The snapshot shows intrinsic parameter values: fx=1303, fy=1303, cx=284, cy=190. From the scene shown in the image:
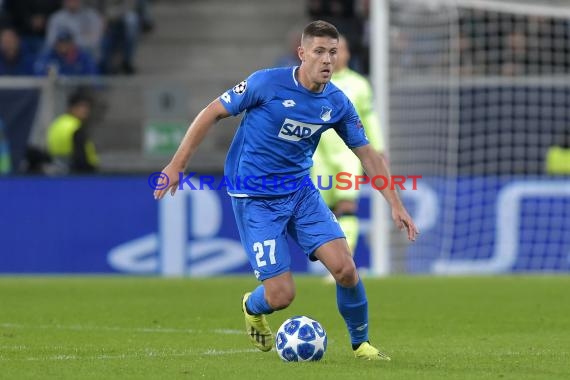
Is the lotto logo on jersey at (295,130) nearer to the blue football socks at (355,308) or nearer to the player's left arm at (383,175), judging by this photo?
the player's left arm at (383,175)

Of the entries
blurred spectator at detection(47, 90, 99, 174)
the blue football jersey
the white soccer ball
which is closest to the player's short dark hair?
the blue football jersey

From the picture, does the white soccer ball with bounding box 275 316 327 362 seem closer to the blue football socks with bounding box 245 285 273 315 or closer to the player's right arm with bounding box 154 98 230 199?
the blue football socks with bounding box 245 285 273 315

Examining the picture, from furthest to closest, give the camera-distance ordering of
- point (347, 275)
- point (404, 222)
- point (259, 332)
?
1. point (259, 332)
2. point (404, 222)
3. point (347, 275)

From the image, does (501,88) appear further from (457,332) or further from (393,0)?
(457,332)

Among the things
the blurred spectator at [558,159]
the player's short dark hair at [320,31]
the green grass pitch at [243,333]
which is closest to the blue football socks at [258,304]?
the green grass pitch at [243,333]

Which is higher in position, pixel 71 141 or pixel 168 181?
pixel 168 181

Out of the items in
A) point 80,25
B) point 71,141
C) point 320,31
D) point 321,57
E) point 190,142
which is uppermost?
point 320,31

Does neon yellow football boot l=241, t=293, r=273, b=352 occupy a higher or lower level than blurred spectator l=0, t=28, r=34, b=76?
lower

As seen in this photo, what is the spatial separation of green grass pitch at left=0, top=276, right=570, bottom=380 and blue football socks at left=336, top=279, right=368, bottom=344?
20 cm

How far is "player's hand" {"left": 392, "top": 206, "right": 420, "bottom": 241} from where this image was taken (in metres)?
7.61

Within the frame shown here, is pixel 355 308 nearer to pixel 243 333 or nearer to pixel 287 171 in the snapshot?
pixel 287 171

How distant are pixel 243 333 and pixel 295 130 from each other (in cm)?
203

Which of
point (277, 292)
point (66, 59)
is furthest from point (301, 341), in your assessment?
point (66, 59)

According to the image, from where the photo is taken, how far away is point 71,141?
16422mm
